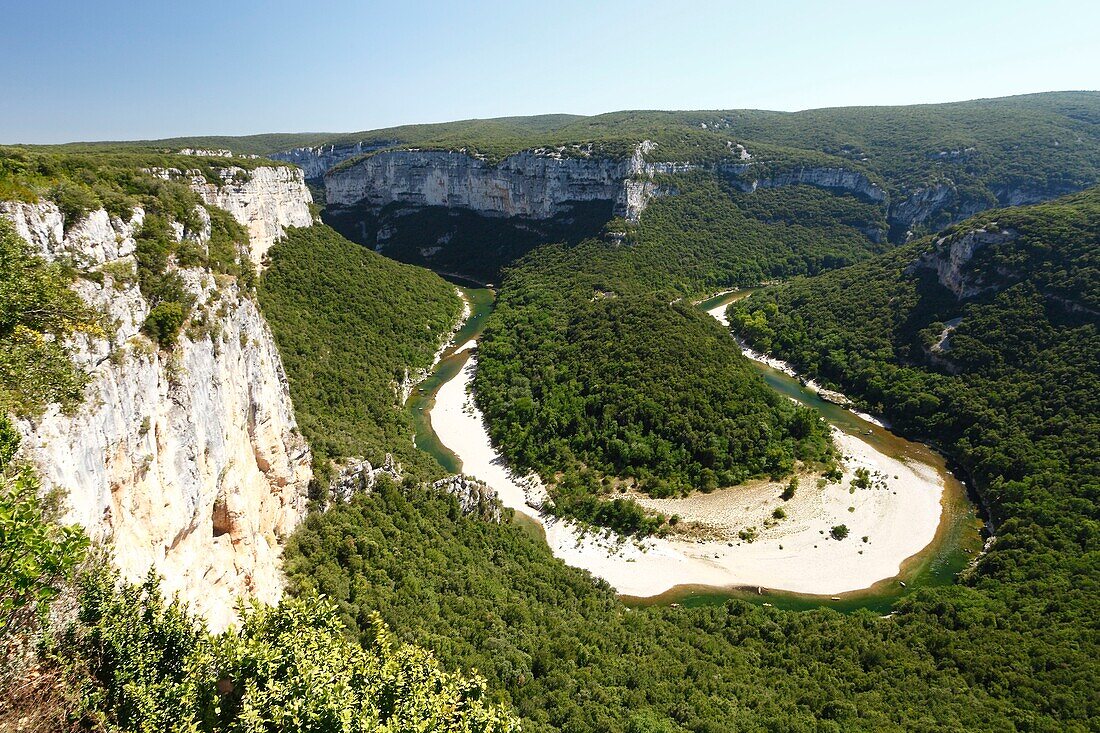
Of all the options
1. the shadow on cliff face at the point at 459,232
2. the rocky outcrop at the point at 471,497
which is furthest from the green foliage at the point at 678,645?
the shadow on cliff face at the point at 459,232

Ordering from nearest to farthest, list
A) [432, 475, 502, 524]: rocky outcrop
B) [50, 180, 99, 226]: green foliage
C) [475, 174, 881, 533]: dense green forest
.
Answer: [50, 180, 99, 226]: green foliage → [432, 475, 502, 524]: rocky outcrop → [475, 174, 881, 533]: dense green forest

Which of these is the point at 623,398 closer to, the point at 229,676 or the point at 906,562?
the point at 906,562

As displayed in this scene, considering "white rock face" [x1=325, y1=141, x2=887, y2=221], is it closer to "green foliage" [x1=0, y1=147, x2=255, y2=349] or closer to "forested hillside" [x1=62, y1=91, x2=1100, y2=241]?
"forested hillside" [x1=62, y1=91, x2=1100, y2=241]

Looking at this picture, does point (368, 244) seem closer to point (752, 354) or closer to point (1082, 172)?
point (752, 354)

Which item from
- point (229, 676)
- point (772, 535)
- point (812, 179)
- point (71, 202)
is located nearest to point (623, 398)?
point (772, 535)

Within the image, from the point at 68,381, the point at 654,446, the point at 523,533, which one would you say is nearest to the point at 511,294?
the point at 654,446

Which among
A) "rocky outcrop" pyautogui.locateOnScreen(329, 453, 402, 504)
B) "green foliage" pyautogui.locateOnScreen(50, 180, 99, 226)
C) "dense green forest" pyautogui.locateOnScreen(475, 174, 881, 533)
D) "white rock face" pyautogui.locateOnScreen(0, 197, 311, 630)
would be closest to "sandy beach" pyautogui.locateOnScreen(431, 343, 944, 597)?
"dense green forest" pyautogui.locateOnScreen(475, 174, 881, 533)
